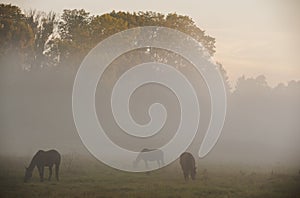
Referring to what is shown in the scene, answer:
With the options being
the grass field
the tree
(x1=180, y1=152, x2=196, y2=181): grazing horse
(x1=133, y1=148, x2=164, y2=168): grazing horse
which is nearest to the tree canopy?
the tree

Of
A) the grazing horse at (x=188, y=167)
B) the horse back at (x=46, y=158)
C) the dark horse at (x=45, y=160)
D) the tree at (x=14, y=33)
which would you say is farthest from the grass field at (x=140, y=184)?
the tree at (x=14, y=33)

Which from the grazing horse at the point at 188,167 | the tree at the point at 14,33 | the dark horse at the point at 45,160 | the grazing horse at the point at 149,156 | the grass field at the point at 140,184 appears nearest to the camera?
the grass field at the point at 140,184

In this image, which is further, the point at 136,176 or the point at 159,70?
the point at 159,70

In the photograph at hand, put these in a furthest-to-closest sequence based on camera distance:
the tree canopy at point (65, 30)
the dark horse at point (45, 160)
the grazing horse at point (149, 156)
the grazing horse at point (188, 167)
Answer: the tree canopy at point (65, 30) → the grazing horse at point (149, 156) → the grazing horse at point (188, 167) → the dark horse at point (45, 160)

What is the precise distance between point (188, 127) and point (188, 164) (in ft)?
54.2

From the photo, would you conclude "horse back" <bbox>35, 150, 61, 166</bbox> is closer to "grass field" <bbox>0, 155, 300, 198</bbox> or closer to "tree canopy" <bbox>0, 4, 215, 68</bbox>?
"grass field" <bbox>0, 155, 300, 198</bbox>

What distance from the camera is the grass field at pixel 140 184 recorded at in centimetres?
1366

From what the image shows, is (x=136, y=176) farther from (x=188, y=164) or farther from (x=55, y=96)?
(x=55, y=96)

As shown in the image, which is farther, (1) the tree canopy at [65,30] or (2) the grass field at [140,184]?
(1) the tree canopy at [65,30]

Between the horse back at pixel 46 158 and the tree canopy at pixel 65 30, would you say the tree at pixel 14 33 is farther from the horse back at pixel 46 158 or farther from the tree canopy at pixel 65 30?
the horse back at pixel 46 158

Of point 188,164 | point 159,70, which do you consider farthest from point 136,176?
point 159,70

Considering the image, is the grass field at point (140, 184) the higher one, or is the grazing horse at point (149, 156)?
the grazing horse at point (149, 156)

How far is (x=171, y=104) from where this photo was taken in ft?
111

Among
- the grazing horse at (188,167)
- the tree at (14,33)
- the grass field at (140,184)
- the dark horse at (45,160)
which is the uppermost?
the tree at (14,33)
